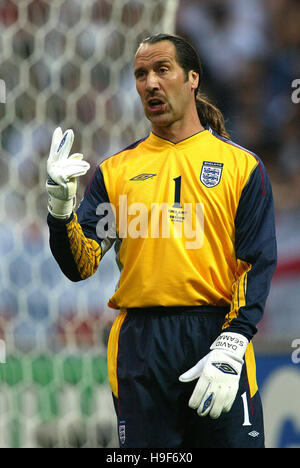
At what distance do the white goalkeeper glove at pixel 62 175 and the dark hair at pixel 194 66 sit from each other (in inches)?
15.6

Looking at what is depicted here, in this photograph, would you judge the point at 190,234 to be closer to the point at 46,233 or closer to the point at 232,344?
the point at 232,344

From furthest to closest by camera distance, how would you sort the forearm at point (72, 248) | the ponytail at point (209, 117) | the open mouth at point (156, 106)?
the ponytail at point (209, 117) → the open mouth at point (156, 106) → the forearm at point (72, 248)

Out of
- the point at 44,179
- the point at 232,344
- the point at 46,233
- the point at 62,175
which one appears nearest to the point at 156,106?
the point at 62,175

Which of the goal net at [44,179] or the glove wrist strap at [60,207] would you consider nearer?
the glove wrist strap at [60,207]

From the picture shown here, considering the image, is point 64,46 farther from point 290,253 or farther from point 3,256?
point 290,253

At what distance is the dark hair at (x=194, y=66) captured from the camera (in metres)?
2.07

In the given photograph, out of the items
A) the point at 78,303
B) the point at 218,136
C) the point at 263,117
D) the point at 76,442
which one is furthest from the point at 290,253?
the point at 218,136

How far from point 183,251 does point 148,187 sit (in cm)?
21

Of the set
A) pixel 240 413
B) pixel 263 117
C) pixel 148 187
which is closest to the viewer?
pixel 240 413

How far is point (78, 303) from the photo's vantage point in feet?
11.0

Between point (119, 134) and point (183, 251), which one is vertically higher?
point (119, 134)

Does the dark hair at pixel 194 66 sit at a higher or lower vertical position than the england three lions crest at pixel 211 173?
higher

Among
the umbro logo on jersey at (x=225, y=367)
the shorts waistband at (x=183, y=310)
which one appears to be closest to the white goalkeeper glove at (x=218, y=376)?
the umbro logo on jersey at (x=225, y=367)

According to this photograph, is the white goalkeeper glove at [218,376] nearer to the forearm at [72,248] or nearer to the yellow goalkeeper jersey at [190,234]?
the yellow goalkeeper jersey at [190,234]
